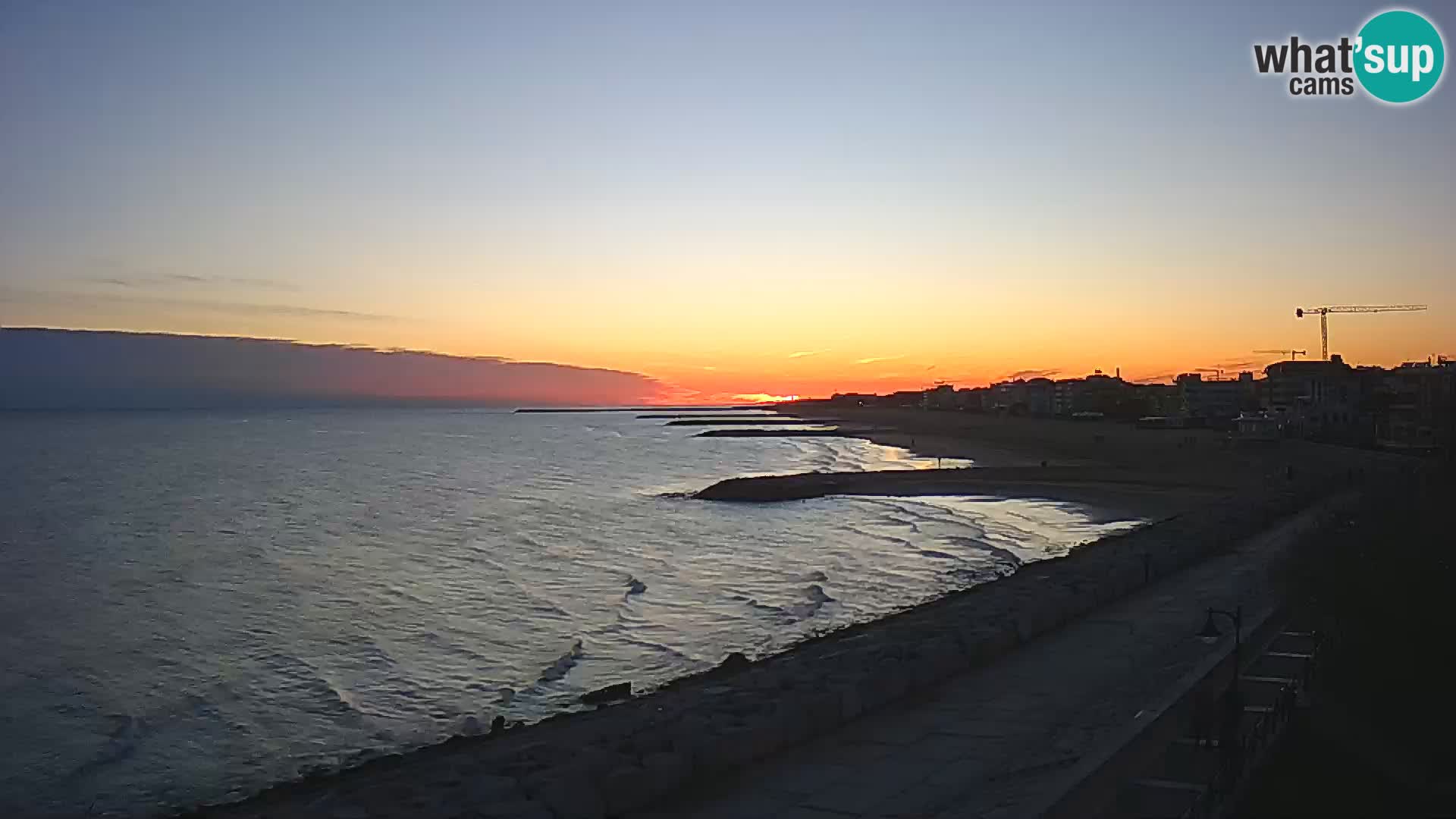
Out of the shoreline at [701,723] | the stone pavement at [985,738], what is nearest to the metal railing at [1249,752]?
the stone pavement at [985,738]

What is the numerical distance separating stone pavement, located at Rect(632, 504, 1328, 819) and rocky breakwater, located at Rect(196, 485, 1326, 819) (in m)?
0.24

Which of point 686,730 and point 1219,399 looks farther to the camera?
point 1219,399

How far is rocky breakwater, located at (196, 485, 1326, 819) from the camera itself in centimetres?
946

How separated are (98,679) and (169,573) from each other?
11.9 metres

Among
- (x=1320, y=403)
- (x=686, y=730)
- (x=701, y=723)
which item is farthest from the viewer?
(x=1320, y=403)

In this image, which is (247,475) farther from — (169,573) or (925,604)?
(925,604)

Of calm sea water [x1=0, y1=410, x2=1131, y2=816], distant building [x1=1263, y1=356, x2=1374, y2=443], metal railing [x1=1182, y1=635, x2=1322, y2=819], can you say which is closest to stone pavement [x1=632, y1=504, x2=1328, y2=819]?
metal railing [x1=1182, y1=635, x2=1322, y2=819]

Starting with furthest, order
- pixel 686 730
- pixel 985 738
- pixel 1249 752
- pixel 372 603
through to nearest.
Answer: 1. pixel 372 603
2. pixel 686 730
3. pixel 985 738
4. pixel 1249 752

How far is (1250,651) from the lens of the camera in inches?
427

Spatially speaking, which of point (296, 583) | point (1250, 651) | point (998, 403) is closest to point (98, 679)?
point (296, 583)

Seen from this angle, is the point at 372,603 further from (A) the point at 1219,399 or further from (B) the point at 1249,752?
(A) the point at 1219,399

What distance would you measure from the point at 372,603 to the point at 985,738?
16841mm

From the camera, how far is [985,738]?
35.2 feet

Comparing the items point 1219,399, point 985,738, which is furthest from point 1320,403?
point 985,738
